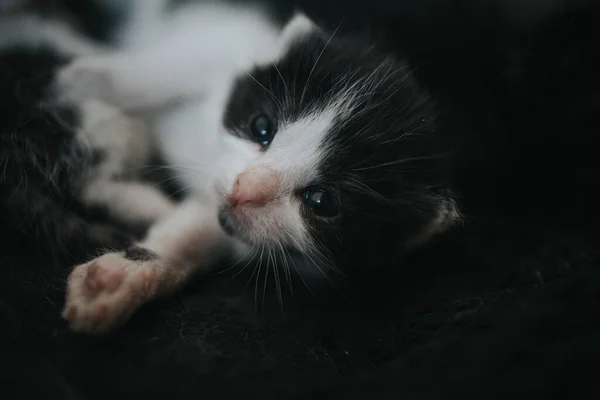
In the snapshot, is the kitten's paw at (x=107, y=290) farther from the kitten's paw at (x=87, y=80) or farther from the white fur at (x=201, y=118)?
the kitten's paw at (x=87, y=80)

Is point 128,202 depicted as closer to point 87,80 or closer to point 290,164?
point 87,80

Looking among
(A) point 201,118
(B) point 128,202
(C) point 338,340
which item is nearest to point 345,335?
(C) point 338,340

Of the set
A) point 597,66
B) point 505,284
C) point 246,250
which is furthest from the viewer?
point 597,66

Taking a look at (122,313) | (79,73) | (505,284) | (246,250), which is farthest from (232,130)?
(505,284)

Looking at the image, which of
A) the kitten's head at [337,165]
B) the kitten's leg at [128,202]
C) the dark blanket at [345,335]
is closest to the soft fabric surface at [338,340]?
the dark blanket at [345,335]

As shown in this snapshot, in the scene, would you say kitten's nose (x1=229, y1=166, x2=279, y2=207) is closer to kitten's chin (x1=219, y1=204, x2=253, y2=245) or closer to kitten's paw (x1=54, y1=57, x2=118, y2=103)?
kitten's chin (x1=219, y1=204, x2=253, y2=245)

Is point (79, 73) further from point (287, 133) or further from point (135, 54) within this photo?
point (287, 133)

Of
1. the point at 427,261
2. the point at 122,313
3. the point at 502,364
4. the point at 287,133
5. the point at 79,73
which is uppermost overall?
the point at 79,73

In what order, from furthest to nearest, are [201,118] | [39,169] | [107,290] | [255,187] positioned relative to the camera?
[201,118] < [39,169] < [255,187] < [107,290]
